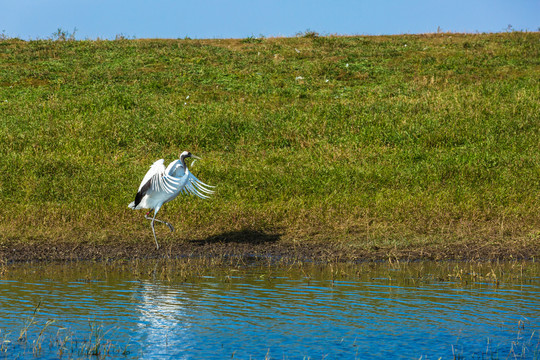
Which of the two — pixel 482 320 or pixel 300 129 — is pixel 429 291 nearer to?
pixel 482 320

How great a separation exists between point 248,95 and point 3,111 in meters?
8.97

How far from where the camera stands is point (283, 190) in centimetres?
1580

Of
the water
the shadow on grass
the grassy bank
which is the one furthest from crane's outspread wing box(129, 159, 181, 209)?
the water

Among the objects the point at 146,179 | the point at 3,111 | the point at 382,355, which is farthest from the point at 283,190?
the point at 3,111

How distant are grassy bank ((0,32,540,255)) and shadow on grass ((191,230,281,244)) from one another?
0.19 meters

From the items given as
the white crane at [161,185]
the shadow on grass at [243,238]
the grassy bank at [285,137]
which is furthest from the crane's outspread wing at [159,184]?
the shadow on grass at [243,238]

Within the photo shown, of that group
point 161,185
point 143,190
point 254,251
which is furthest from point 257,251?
point 143,190

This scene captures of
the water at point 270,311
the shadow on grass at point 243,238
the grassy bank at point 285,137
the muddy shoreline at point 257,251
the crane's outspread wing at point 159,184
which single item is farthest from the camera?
the grassy bank at point 285,137

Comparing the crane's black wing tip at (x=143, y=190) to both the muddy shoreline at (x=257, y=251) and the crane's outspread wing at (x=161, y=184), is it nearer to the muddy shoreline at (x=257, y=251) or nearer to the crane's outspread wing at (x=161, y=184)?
the crane's outspread wing at (x=161, y=184)

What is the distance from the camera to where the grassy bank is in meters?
13.8

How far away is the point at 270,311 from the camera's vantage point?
8031 millimetres

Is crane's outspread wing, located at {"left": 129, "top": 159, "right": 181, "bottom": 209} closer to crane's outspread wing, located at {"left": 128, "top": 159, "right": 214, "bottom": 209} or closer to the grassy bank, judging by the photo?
crane's outspread wing, located at {"left": 128, "top": 159, "right": 214, "bottom": 209}

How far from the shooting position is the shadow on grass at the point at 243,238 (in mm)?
13086

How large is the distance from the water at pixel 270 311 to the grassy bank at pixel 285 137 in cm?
253
